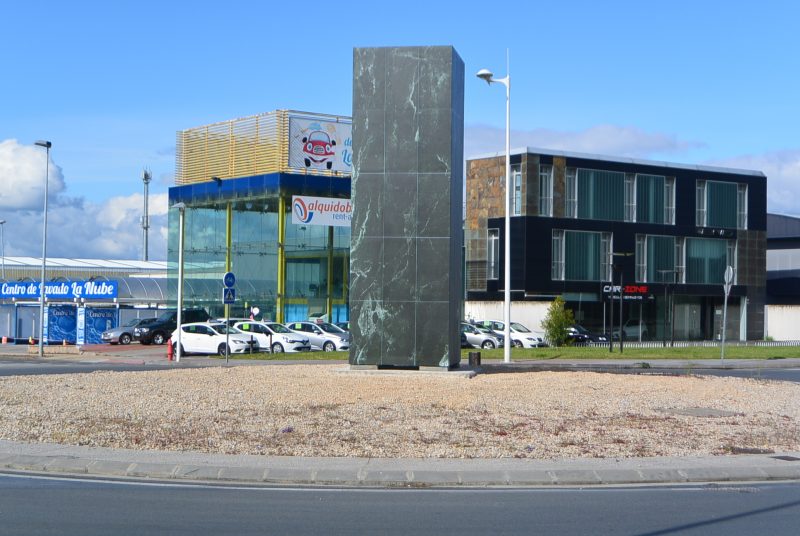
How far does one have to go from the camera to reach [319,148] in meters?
60.2

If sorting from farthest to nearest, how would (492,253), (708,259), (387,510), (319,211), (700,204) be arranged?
(708,259), (700,204), (492,253), (319,211), (387,510)

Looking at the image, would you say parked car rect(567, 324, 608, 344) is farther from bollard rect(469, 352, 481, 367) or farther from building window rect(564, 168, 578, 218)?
bollard rect(469, 352, 481, 367)

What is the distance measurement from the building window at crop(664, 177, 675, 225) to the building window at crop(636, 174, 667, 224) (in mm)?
163

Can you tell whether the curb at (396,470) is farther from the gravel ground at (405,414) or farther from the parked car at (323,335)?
the parked car at (323,335)

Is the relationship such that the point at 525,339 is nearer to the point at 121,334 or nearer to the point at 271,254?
the point at 271,254

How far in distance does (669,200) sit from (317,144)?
24445mm

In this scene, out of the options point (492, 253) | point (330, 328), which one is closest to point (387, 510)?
point (330, 328)

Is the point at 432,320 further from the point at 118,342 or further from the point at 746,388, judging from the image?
the point at 118,342

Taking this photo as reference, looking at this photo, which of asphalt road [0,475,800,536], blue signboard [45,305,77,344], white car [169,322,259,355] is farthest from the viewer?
blue signboard [45,305,77,344]

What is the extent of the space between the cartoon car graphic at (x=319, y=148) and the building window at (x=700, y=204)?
25557mm

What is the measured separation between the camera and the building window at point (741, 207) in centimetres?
6975

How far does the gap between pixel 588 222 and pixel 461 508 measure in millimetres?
55527

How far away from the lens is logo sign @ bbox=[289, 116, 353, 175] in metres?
59.6

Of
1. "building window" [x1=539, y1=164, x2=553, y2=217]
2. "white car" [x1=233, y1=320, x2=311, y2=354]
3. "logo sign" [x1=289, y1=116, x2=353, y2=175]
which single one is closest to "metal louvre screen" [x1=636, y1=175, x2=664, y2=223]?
"building window" [x1=539, y1=164, x2=553, y2=217]
